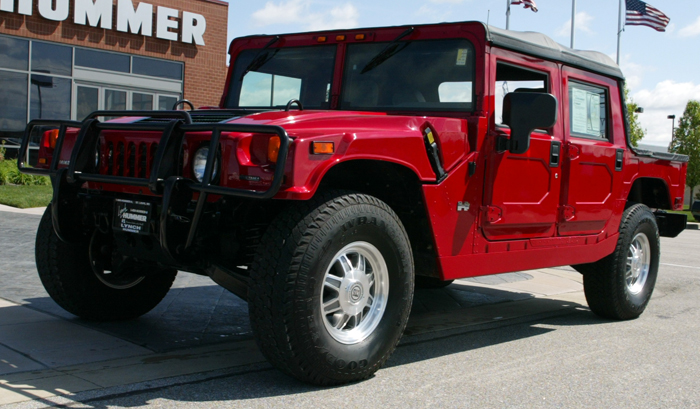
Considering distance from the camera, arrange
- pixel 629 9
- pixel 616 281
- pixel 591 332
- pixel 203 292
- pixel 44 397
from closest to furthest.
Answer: pixel 44 397 → pixel 591 332 → pixel 616 281 → pixel 203 292 → pixel 629 9

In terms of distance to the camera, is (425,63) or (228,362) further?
(425,63)

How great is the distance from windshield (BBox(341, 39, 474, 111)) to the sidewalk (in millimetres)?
1665

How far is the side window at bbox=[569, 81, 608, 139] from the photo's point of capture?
5949 mm

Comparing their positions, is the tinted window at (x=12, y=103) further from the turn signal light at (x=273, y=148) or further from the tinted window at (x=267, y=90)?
the turn signal light at (x=273, y=148)

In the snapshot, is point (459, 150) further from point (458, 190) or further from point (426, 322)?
point (426, 322)

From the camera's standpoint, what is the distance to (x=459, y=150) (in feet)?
15.5

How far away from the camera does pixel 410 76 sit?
5227mm

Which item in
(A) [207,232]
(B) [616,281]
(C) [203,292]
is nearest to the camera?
(A) [207,232]

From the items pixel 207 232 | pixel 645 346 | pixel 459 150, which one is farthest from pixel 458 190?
pixel 645 346

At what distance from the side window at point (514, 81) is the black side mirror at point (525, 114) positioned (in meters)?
0.18

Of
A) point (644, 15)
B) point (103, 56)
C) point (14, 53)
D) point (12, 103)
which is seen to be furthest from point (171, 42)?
point (644, 15)

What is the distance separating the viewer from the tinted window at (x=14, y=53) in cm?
1866

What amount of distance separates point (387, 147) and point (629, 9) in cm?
2518

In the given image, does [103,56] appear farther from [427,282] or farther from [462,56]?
[462,56]
